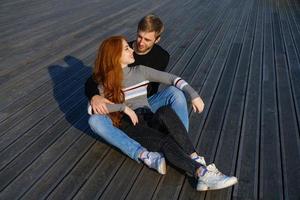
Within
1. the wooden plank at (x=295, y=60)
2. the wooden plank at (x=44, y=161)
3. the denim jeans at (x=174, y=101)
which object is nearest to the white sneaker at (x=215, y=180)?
the denim jeans at (x=174, y=101)

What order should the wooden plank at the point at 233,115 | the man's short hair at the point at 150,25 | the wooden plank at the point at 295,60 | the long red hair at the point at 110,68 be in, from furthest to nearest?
1. the wooden plank at the point at 295,60
2. the man's short hair at the point at 150,25
3. the wooden plank at the point at 233,115
4. the long red hair at the point at 110,68

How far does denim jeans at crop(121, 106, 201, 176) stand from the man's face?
770 millimetres

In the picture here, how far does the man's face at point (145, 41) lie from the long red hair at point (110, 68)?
35cm

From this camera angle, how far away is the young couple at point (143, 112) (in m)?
3.32

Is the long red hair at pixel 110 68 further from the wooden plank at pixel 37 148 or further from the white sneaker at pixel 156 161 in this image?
the wooden plank at pixel 37 148

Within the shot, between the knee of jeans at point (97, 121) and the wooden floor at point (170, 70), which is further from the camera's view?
the knee of jeans at point (97, 121)

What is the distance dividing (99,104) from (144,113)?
483mm

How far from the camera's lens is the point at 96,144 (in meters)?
4.00

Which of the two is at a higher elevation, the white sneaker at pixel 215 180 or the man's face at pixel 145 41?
the man's face at pixel 145 41

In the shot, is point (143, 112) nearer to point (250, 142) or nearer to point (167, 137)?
point (167, 137)

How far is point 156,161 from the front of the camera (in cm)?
341

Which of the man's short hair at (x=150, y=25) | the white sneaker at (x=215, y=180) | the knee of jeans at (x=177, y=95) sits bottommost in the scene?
the white sneaker at (x=215, y=180)

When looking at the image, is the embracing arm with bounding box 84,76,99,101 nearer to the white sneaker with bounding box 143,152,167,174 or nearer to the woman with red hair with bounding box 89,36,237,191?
the woman with red hair with bounding box 89,36,237,191

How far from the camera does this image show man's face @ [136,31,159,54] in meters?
3.83
